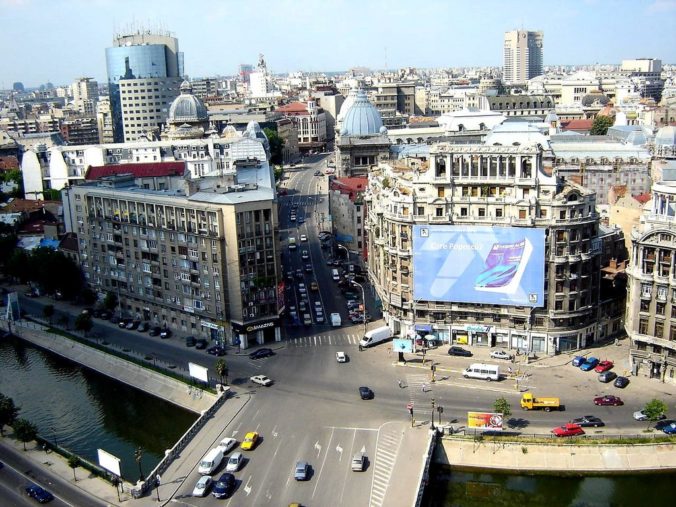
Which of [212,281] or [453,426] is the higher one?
[212,281]

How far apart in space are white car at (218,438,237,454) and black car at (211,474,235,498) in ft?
15.4

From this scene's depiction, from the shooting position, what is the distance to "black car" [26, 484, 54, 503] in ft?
227

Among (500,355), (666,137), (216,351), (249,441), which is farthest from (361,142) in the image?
(249,441)

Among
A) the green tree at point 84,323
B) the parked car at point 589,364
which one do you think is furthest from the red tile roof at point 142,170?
the parked car at point 589,364

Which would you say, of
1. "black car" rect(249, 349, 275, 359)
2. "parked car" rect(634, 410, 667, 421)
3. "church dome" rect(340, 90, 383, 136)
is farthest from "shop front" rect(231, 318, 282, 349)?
"church dome" rect(340, 90, 383, 136)

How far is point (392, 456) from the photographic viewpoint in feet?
240

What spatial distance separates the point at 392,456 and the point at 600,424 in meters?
20.8

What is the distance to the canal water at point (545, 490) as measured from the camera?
70.1 meters

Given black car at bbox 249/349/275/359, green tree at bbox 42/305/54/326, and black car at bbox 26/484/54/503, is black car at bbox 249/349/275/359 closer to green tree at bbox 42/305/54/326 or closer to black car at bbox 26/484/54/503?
black car at bbox 26/484/54/503

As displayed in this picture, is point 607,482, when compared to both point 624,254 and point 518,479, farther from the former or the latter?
point 624,254

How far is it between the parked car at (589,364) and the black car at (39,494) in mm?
57360

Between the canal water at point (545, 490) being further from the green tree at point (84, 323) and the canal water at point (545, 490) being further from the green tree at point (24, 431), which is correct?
the green tree at point (84, 323)

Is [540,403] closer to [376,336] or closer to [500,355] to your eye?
[500,355]

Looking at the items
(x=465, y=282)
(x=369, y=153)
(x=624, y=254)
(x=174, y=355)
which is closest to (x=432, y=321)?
(x=465, y=282)
